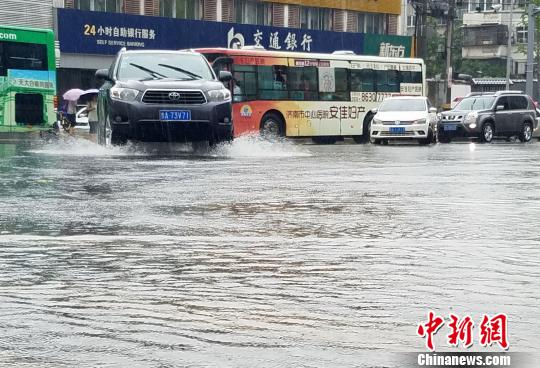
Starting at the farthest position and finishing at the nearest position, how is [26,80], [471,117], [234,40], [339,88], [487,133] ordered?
[234,40] → [487,133] → [471,117] → [339,88] → [26,80]

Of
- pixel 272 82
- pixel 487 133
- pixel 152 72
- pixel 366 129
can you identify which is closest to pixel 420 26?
pixel 487 133

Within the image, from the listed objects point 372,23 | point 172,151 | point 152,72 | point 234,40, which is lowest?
point 172,151

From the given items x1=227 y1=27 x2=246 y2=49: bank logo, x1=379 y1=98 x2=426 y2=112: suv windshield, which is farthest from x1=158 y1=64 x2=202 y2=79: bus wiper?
x1=227 y1=27 x2=246 y2=49: bank logo

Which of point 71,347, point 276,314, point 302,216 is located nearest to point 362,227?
point 302,216

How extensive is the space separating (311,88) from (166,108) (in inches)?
617

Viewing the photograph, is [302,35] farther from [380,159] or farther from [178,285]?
[178,285]

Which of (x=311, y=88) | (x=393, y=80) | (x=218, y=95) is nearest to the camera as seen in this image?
(x=218, y=95)

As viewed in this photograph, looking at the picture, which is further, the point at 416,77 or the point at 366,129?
the point at 416,77

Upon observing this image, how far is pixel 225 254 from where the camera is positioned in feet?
22.6

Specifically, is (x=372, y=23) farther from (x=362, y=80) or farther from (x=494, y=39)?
(x=494, y=39)

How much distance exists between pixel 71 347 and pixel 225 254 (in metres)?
2.69

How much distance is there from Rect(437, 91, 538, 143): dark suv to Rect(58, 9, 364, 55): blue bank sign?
13572mm

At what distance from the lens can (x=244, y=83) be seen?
101 ft

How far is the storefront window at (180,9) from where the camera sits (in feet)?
149
